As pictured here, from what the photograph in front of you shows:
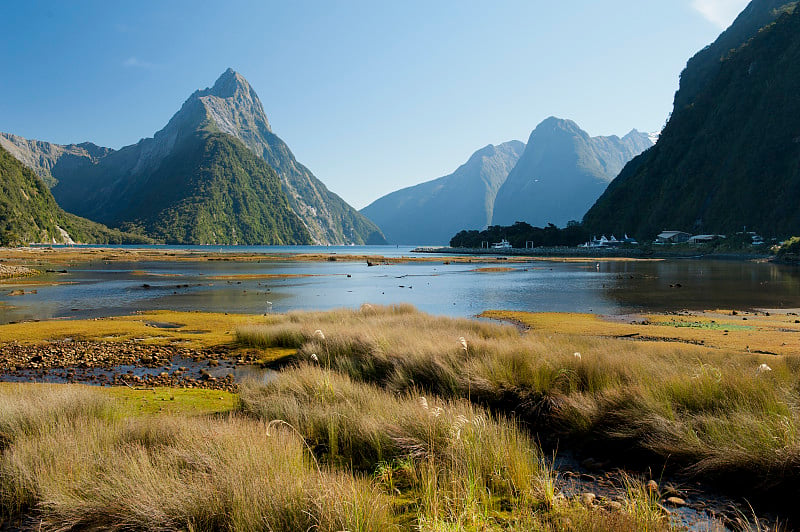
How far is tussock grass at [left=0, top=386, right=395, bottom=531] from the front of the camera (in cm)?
360

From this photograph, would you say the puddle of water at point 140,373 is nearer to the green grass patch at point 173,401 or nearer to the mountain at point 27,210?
the green grass patch at point 173,401

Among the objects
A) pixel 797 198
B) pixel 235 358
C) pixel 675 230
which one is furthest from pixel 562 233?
pixel 235 358

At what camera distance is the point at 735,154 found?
339ft

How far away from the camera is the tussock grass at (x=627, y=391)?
5.09 metres

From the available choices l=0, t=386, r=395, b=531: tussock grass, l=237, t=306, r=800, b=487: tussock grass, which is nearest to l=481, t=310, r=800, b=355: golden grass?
l=237, t=306, r=800, b=487: tussock grass

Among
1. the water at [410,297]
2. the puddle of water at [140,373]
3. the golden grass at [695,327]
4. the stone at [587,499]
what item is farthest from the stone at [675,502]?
the water at [410,297]

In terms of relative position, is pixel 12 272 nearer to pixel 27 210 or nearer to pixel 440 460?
pixel 440 460

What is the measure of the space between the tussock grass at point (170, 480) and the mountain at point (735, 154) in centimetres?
11543

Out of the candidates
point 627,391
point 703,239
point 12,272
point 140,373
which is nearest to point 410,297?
point 140,373

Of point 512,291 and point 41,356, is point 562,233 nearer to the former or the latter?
point 512,291

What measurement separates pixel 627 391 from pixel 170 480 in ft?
20.5

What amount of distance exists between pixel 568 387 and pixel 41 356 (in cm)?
1432

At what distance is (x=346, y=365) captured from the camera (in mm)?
10180

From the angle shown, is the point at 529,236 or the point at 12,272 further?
the point at 529,236
